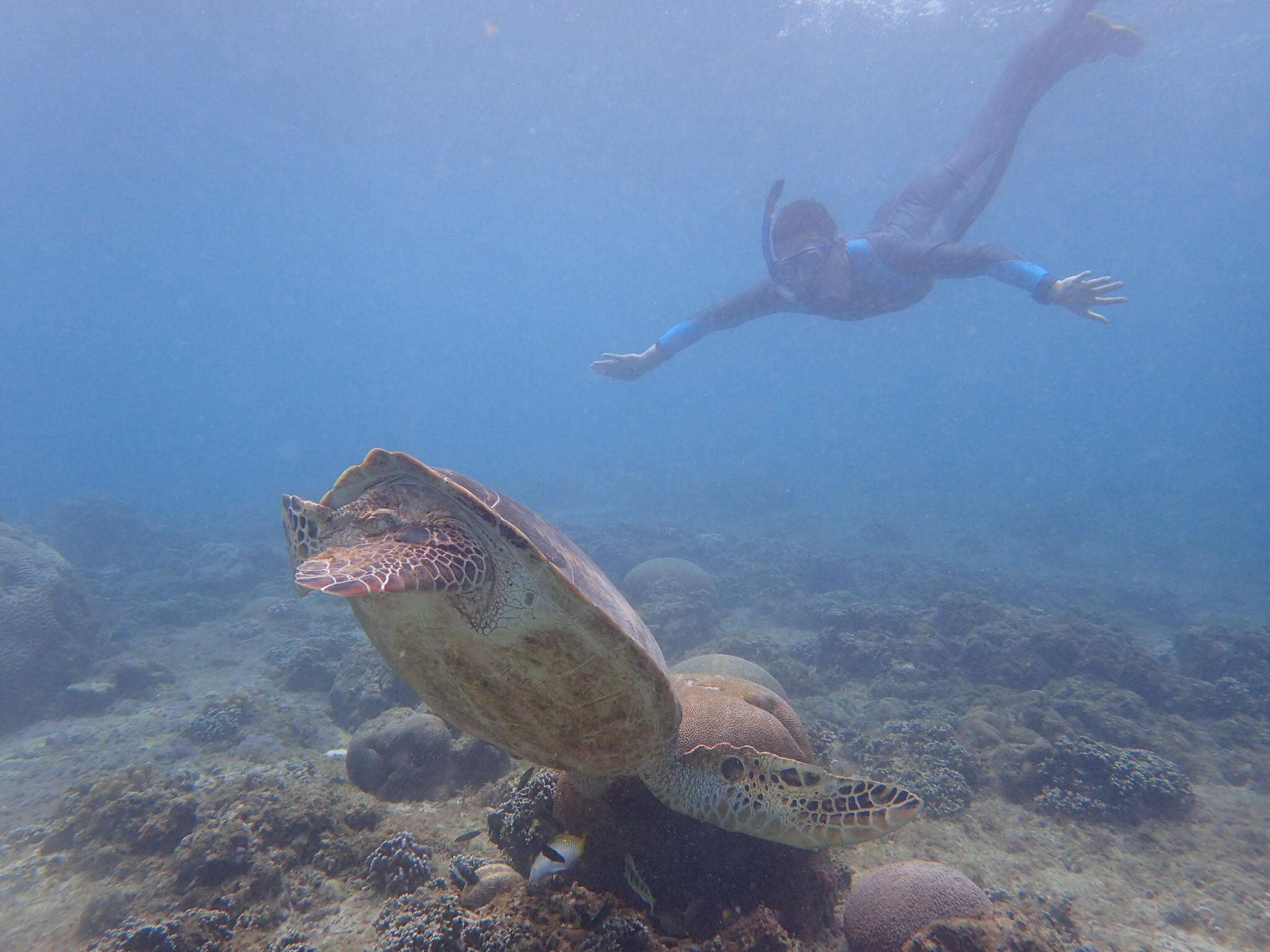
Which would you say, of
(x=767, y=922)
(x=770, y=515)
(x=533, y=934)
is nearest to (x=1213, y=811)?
(x=767, y=922)

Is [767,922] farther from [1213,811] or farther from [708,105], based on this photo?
[708,105]

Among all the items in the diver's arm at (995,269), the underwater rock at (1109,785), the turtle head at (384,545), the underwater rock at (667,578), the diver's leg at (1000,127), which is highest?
the diver's leg at (1000,127)

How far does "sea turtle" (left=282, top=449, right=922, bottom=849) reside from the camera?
207 cm

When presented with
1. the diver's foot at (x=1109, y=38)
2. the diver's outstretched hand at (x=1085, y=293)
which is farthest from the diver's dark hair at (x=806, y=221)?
the diver's foot at (x=1109, y=38)

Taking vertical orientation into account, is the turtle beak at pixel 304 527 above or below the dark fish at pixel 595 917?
above

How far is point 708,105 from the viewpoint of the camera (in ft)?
104

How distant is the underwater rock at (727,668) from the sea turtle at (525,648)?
A: 3.16m

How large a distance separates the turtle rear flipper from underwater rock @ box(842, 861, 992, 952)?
297cm

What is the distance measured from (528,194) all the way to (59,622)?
5020 cm

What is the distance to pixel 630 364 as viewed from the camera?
9969 mm

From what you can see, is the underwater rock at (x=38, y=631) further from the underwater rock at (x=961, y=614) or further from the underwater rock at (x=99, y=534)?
the underwater rock at (x=961, y=614)

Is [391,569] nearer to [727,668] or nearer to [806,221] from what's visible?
[727,668]

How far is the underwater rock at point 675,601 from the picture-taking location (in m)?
10.1

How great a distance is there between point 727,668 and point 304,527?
5.00 m
